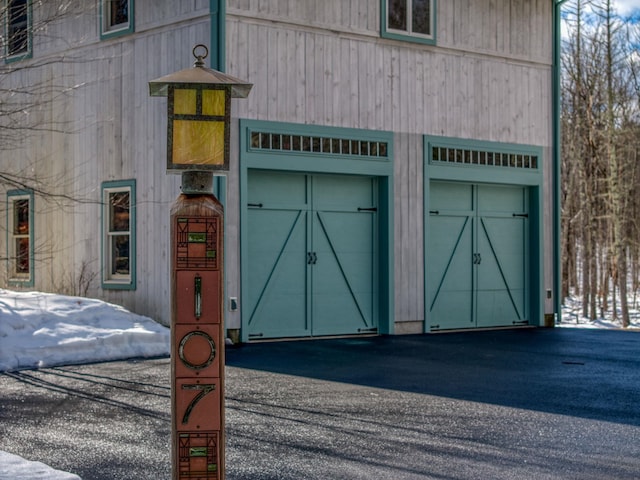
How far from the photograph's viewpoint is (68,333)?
12.1m

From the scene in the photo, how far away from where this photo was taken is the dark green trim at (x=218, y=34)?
43.6 feet

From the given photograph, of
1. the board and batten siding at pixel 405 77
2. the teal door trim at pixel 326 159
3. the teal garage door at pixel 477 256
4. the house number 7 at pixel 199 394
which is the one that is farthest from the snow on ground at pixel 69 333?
the house number 7 at pixel 199 394

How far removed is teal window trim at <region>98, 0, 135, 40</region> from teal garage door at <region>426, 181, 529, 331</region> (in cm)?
586

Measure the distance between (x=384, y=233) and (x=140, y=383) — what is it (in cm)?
654

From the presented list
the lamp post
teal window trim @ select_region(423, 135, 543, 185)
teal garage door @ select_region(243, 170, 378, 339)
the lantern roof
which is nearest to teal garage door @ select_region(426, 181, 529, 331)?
teal window trim @ select_region(423, 135, 543, 185)

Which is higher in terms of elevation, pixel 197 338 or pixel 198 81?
pixel 198 81

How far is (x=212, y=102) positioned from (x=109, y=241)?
35.5 feet

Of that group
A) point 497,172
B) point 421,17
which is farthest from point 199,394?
point 497,172

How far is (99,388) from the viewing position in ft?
30.9

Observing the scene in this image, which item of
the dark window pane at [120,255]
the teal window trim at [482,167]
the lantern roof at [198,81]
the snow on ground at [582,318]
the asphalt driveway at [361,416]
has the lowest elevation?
the snow on ground at [582,318]

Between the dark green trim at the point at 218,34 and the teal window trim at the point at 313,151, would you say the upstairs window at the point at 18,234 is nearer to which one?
the teal window trim at the point at 313,151

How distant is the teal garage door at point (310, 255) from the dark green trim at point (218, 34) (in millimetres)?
1783

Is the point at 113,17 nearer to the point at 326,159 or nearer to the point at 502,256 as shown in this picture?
the point at 326,159

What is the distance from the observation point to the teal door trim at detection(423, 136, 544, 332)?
52.0 ft
